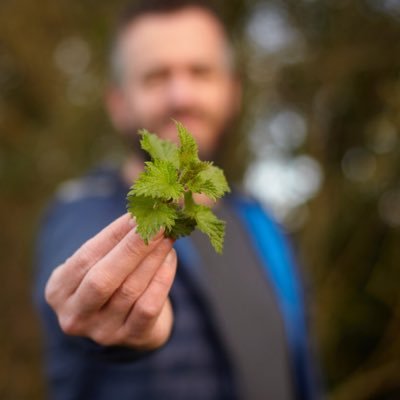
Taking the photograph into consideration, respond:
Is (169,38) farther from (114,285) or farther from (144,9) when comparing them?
(114,285)

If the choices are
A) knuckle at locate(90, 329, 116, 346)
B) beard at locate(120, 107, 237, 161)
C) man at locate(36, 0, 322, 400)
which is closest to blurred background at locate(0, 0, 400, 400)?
beard at locate(120, 107, 237, 161)

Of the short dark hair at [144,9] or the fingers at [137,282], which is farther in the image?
the short dark hair at [144,9]

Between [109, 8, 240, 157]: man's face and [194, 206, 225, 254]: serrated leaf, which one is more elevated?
[109, 8, 240, 157]: man's face

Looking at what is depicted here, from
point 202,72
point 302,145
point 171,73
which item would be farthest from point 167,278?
point 302,145

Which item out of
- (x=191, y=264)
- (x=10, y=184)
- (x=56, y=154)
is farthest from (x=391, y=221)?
(x=10, y=184)

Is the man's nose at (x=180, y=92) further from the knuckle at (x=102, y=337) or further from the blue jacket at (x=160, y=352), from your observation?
the knuckle at (x=102, y=337)

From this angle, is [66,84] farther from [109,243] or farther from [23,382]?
[109,243]

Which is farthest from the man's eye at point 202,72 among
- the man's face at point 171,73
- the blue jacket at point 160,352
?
the blue jacket at point 160,352

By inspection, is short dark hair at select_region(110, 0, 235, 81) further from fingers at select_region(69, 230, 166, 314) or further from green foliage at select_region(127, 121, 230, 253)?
fingers at select_region(69, 230, 166, 314)
